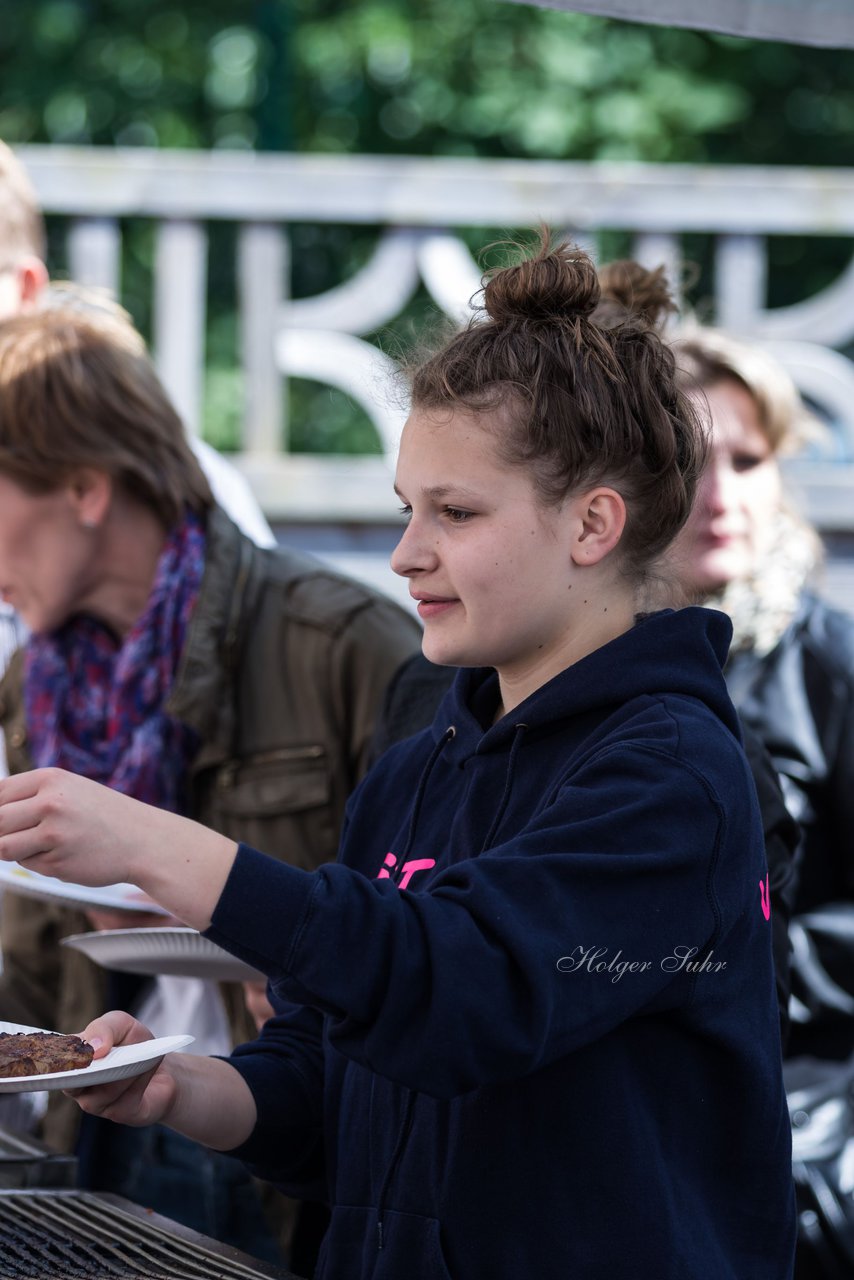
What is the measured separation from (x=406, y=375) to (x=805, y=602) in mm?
1617

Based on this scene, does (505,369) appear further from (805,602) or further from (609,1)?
(805,602)

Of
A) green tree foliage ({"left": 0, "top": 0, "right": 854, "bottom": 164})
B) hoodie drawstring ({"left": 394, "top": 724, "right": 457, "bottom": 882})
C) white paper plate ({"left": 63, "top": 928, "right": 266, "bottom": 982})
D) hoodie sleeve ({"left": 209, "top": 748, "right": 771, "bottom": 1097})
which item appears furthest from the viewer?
green tree foliage ({"left": 0, "top": 0, "right": 854, "bottom": 164})

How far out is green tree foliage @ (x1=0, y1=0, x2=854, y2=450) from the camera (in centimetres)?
1038

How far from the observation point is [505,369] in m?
1.76

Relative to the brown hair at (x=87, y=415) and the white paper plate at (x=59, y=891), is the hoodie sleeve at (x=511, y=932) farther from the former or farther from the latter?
the brown hair at (x=87, y=415)

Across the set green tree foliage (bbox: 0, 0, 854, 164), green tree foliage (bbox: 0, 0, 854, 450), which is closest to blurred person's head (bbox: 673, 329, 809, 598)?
green tree foliage (bbox: 0, 0, 854, 450)

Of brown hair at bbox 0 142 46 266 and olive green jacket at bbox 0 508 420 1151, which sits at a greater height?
brown hair at bbox 0 142 46 266

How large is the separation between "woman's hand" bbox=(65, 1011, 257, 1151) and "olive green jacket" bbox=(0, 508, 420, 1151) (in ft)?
2.96

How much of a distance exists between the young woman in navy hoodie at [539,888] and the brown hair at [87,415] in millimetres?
1329

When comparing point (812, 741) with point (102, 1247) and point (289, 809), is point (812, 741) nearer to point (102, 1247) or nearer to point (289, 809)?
point (289, 809)

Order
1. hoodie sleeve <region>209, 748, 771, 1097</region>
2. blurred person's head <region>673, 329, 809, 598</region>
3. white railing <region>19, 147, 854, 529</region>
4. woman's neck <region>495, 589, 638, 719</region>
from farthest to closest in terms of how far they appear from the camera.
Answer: white railing <region>19, 147, 854, 529</region> → blurred person's head <region>673, 329, 809, 598</region> → woman's neck <region>495, 589, 638, 719</region> → hoodie sleeve <region>209, 748, 771, 1097</region>

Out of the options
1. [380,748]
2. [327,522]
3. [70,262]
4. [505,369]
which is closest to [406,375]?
[505,369]

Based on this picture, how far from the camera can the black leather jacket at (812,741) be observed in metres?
3.18

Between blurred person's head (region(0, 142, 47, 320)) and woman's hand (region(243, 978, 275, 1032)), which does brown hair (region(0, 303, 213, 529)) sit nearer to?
blurred person's head (region(0, 142, 47, 320))
